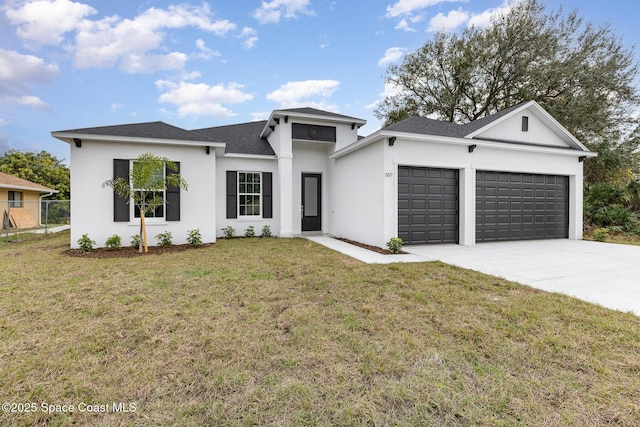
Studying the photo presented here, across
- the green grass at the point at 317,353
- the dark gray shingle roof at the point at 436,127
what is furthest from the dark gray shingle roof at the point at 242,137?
the green grass at the point at 317,353

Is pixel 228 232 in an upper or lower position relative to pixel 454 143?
lower

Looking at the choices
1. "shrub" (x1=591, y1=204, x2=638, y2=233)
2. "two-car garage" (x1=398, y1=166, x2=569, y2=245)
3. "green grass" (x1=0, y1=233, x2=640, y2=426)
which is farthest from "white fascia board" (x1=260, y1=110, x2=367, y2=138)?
"shrub" (x1=591, y1=204, x2=638, y2=233)

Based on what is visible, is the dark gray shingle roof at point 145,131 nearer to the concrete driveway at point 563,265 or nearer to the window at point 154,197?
the window at point 154,197

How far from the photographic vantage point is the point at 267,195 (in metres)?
11.2

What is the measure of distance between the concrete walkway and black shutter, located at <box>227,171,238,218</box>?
346 cm

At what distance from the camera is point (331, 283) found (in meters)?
4.75

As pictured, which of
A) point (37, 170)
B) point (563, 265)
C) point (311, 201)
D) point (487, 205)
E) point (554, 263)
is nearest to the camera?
point (563, 265)

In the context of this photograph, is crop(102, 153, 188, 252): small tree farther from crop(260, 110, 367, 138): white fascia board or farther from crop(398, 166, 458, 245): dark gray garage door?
crop(398, 166, 458, 245): dark gray garage door

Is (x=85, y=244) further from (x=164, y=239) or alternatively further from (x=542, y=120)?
(x=542, y=120)

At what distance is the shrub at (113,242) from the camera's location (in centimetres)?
803

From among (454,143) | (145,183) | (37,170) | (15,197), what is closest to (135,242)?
(145,183)

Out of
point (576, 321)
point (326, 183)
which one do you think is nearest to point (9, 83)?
point (326, 183)

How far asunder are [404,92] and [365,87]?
5.38 m

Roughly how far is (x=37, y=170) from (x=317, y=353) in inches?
1293
